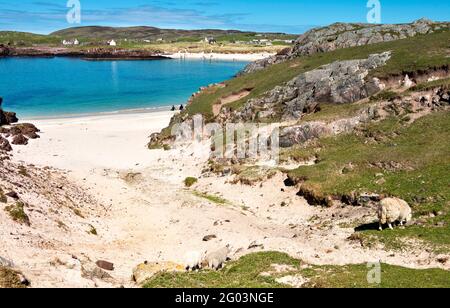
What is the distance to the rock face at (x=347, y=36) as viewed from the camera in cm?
7881

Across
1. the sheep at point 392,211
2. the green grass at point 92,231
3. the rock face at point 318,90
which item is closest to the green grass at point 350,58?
the rock face at point 318,90

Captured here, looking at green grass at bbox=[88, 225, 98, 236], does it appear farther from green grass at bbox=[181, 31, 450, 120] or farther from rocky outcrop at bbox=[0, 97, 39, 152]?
green grass at bbox=[181, 31, 450, 120]

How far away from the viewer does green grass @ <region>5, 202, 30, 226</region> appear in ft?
101

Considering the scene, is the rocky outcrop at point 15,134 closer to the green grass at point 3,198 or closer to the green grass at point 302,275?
the green grass at point 3,198

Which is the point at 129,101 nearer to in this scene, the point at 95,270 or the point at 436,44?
the point at 436,44

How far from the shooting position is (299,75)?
2682 inches

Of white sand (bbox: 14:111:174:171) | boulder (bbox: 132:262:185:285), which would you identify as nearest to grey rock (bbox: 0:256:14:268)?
boulder (bbox: 132:262:185:285)

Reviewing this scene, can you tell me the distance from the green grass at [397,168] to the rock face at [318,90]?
414 inches

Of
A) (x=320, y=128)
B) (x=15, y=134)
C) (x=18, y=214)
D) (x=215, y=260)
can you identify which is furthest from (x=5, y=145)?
(x=215, y=260)

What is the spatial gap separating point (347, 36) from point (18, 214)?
67.5 meters

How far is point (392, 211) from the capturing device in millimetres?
29297

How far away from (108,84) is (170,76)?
35479mm
